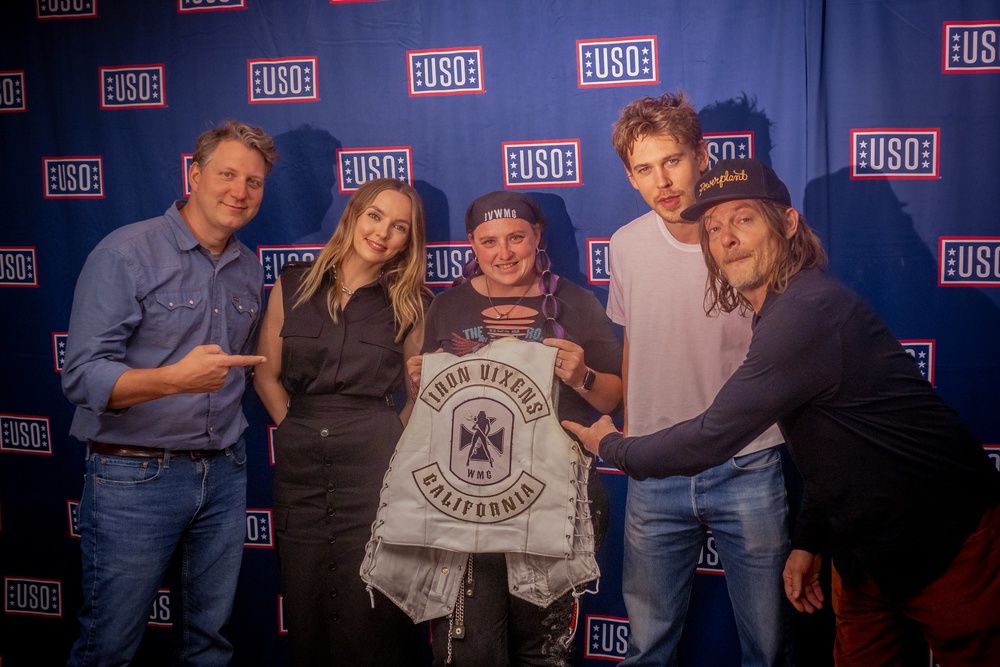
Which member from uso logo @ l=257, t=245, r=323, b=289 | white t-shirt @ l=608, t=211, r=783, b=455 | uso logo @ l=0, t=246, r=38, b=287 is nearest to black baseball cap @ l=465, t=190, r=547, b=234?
white t-shirt @ l=608, t=211, r=783, b=455

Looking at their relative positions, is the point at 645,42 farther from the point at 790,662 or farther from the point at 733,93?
the point at 790,662

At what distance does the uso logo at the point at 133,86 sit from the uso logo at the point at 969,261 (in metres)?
3.03

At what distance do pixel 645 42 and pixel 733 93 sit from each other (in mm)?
364

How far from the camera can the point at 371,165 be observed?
112 inches

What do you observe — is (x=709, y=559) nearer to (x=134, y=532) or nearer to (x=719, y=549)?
(x=719, y=549)

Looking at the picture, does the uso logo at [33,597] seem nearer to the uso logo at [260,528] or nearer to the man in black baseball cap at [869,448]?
the uso logo at [260,528]

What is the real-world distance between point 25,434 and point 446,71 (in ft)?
7.83

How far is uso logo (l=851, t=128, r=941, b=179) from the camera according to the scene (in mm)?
2488

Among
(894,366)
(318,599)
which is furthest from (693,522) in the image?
(318,599)

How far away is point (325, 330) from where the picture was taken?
241 cm

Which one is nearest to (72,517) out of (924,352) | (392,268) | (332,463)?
(332,463)

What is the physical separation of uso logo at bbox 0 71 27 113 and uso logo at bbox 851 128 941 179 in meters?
3.29

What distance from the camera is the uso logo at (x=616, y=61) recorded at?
261 cm

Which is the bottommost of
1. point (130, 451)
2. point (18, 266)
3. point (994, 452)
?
point (994, 452)
